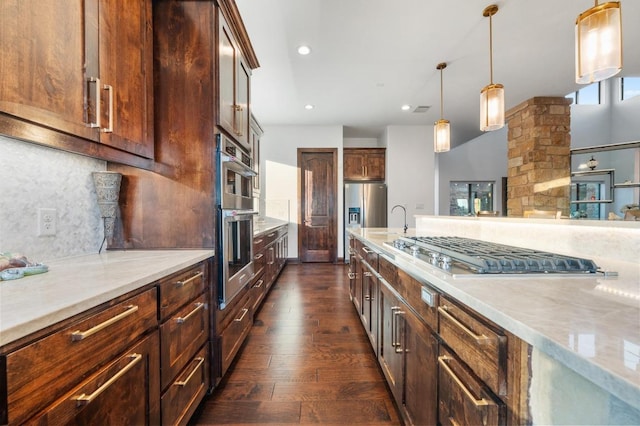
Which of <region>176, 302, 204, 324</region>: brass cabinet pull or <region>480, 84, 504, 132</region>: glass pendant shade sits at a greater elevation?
<region>480, 84, 504, 132</region>: glass pendant shade

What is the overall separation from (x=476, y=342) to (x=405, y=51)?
318 centimetres

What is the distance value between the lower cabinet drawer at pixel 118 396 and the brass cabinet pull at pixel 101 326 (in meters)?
0.12

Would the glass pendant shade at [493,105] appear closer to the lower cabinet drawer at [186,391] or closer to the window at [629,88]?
the lower cabinet drawer at [186,391]

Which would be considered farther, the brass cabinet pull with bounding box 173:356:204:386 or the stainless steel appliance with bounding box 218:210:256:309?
the stainless steel appliance with bounding box 218:210:256:309

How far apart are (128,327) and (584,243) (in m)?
1.86

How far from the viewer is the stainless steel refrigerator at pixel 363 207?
552 cm

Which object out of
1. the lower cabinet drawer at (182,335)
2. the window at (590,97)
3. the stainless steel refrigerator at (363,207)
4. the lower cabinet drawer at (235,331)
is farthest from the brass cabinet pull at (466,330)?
the window at (590,97)

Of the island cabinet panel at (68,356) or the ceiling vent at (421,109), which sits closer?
the island cabinet panel at (68,356)

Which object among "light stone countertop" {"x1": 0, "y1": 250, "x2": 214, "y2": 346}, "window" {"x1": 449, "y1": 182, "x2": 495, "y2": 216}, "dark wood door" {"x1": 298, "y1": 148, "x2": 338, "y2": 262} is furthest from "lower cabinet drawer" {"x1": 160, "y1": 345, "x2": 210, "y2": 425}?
"window" {"x1": 449, "y1": 182, "x2": 495, "y2": 216}

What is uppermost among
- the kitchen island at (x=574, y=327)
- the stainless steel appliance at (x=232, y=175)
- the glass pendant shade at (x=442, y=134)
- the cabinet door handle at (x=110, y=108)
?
the glass pendant shade at (x=442, y=134)

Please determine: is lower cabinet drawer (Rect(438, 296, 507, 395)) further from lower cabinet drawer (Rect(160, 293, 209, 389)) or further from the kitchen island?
lower cabinet drawer (Rect(160, 293, 209, 389))

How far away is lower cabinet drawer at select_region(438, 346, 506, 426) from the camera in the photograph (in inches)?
26.6

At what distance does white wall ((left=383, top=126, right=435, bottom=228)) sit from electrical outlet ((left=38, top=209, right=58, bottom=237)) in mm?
5117

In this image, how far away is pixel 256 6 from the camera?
2373mm
